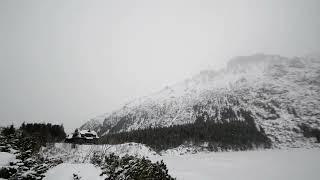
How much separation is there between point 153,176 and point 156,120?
179 metres

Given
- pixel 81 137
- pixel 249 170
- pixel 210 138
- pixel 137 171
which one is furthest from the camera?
pixel 210 138

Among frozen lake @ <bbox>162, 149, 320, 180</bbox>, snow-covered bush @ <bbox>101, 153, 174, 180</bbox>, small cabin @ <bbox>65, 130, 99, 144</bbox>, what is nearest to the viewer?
snow-covered bush @ <bbox>101, 153, 174, 180</bbox>

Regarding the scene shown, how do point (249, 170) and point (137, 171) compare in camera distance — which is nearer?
point (137, 171)

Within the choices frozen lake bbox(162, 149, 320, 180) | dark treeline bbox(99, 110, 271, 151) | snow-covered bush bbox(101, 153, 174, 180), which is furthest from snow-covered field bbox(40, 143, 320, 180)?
dark treeline bbox(99, 110, 271, 151)

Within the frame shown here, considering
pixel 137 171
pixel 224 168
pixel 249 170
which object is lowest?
pixel 224 168

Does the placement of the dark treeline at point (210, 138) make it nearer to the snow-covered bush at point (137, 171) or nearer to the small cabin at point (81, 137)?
the small cabin at point (81, 137)

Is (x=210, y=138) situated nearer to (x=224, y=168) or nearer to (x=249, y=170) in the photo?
(x=224, y=168)

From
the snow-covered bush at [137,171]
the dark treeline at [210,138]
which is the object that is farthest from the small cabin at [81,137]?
the snow-covered bush at [137,171]

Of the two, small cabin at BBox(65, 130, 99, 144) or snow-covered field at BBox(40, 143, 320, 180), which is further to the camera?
small cabin at BBox(65, 130, 99, 144)

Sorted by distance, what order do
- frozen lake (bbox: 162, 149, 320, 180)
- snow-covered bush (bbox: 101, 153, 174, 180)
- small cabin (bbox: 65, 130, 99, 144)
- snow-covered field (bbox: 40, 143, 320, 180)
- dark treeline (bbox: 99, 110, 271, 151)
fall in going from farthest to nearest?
dark treeline (bbox: 99, 110, 271, 151), small cabin (bbox: 65, 130, 99, 144), frozen lake (bbox: 162, 149, 320, 180), snow-covered field (bbox: 40, 143, 320, 180), snow-covered bush (bbox: 101, 153, 174, 180)

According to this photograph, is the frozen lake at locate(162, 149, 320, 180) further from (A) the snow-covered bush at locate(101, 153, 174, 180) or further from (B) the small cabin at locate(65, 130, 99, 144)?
(B) the small cabin at locate(65, 130, 99, 144)

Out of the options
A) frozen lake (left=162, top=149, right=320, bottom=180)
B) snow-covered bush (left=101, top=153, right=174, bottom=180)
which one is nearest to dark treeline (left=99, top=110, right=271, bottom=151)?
frozen lake (left=162, top=149, right=320, bottom=180)

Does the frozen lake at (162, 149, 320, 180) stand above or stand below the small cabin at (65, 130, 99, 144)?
below

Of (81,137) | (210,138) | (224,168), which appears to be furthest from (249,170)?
(210,138)
